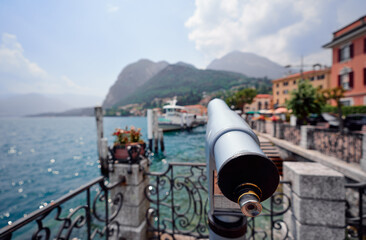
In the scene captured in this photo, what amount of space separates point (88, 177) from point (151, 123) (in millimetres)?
8379

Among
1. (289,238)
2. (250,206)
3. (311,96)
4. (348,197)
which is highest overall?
(311,96)

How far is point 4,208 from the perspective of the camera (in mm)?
8469

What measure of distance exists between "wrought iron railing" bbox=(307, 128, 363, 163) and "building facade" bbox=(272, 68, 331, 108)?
80.2 ft

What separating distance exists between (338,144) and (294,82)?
37360 mm

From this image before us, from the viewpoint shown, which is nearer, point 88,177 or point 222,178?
point 222,178

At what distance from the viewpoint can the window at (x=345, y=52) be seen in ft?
59.3

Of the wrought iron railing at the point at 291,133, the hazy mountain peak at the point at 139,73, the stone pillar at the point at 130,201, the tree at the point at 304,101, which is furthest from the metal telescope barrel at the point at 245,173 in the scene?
the tree at the point at 304,101

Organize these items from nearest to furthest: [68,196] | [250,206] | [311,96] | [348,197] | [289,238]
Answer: [250,206] < [68,196] < [289,238] < [348,197] < [311,96]

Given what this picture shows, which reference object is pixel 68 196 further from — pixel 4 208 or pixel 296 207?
pixel 4 208

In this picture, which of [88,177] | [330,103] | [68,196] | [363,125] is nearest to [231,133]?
[68,196]

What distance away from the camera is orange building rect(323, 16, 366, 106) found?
55.4 feet

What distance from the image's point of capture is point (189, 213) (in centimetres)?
639

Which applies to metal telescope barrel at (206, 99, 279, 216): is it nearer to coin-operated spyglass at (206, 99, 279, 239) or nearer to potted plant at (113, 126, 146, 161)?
coin-operated spyglass at (206, 99, 279, 239)

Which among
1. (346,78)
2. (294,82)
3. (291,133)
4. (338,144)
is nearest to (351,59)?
(346,78)
